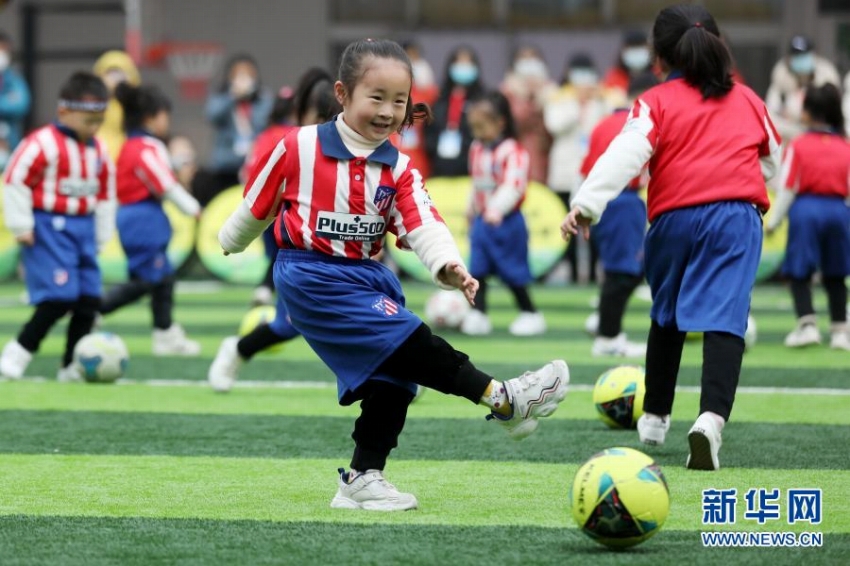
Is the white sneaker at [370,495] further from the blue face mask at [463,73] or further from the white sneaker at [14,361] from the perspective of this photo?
the blue face mask at [463,73]

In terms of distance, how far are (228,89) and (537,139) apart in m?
3.43

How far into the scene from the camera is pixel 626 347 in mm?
10320

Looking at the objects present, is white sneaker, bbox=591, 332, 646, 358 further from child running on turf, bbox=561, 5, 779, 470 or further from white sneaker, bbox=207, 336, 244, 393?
child running on turf, bbox=561, 5, 779, 470

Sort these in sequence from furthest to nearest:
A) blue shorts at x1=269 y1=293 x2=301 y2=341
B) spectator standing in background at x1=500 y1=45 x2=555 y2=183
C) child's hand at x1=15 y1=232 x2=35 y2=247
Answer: spectator standing in background at x1=500 y1=45 x2=555 y2=183, child's hand at x1=15 y1=232 x2=35 y2=247, blue shorts at x1=269 y1=293 x2=301 y2=341

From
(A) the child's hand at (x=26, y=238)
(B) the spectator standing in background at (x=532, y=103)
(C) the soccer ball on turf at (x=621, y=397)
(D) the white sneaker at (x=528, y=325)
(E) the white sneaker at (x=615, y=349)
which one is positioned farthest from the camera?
(B) the spectator standing in background at (x=532, y=103)

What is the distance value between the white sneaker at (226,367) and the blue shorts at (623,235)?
2833 mm

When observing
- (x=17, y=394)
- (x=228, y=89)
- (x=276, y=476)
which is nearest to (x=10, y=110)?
(x=228, y=89)

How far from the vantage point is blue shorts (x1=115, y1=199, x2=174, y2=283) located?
34.8 feet

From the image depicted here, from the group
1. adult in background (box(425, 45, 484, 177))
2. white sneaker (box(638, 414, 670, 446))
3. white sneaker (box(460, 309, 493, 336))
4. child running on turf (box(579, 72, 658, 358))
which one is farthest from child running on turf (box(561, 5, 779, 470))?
adult in background (box(425, 45, 484, 177))

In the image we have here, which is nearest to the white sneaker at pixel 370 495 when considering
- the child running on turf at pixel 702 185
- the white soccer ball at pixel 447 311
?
the child running on turf at pixel 702 185

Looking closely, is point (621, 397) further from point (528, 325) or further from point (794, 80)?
point (794, 80)

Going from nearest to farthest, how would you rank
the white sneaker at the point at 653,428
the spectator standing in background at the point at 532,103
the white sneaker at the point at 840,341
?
the white sneaker at the point at 653,428, the white sneaker at the point at 840,341, the spectator standing in background at the point at 532,103

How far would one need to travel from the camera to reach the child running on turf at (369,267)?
16.6ft

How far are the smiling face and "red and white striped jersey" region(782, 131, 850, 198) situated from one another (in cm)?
632
